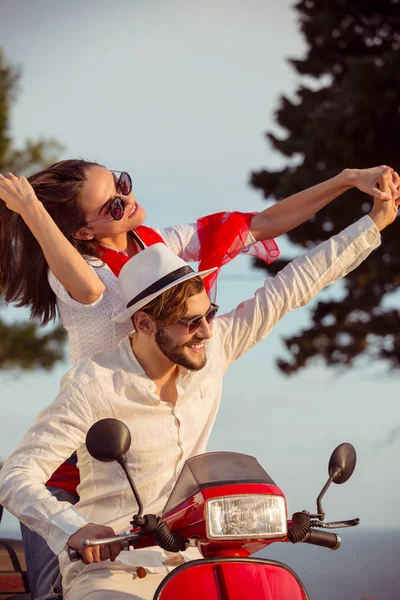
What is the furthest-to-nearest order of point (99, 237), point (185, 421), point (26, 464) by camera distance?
point (99, 237)
point (185, 421)
point (26, 464)

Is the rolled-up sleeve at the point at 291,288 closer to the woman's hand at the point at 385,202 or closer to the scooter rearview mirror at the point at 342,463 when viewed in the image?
the woman's hand at the point at 385,202

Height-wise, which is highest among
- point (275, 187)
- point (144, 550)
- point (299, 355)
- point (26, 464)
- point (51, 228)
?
point (275, 187)

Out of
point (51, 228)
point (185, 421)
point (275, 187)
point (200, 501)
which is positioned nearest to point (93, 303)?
point (51, 228)

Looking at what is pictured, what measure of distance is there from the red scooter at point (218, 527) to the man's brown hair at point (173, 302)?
65 cm

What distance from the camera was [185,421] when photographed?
2.81 metres

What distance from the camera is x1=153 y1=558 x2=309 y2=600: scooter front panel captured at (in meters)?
2.08

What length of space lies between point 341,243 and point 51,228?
0.93 meters

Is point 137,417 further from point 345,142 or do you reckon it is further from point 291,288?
point 345,142

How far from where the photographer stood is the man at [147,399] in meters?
2.44

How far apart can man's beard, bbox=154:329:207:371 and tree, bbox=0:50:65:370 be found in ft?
39.2

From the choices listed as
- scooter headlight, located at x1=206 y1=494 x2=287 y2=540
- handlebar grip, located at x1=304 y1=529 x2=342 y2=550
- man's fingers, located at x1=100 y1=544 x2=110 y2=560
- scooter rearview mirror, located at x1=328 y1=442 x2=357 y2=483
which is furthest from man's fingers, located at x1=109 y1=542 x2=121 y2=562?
scooter rearview mirror, located at x1=328 y1=442 x2=357 y2=483

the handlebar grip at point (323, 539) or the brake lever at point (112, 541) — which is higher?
the brake lever at point (112, 541)

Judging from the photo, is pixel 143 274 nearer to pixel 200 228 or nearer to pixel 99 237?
pixel 99 237

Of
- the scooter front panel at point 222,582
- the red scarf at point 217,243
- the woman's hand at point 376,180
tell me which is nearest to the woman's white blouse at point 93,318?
the red scarf at point 217,243
